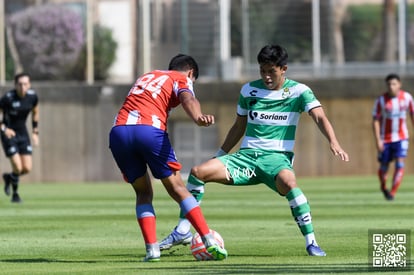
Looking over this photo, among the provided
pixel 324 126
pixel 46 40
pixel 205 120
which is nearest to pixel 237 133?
pixel 324 126

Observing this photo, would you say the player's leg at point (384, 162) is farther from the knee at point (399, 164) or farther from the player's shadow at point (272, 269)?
the player's shadow at point (272, 269)

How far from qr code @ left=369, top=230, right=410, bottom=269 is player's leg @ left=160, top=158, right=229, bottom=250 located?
1.59 m

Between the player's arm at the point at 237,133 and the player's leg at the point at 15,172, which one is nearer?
the player's arm at the point at 237,133

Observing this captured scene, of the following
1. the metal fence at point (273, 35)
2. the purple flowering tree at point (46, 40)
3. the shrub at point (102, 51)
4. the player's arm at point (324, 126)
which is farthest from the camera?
the shrub at point (102, 51)

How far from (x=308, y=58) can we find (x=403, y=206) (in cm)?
1740

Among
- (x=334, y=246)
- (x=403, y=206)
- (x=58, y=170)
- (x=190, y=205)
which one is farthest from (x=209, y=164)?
(x=58, y=170)

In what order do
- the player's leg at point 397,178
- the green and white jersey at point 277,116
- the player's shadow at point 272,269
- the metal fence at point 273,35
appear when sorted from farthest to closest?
1. the metal fence at point 273,35
2. the player's leg at point 397,178
3. the green and white jersey at point 277,116
4. the player's shadow at point 272,269

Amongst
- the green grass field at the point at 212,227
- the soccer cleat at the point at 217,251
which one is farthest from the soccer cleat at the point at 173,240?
the soccer cleat at the point at 217,251

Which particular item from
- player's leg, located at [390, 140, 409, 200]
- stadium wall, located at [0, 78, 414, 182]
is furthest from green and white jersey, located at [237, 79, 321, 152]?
stadium wall, located at [0, 78, 414, 182]

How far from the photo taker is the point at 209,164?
12.2 meters

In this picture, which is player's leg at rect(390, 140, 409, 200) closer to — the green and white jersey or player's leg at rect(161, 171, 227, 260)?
the green and white jersey

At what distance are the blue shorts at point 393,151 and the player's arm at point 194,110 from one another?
11783 millimetres

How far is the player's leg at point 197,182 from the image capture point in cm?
1213

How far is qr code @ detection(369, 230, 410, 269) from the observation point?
1082cm
